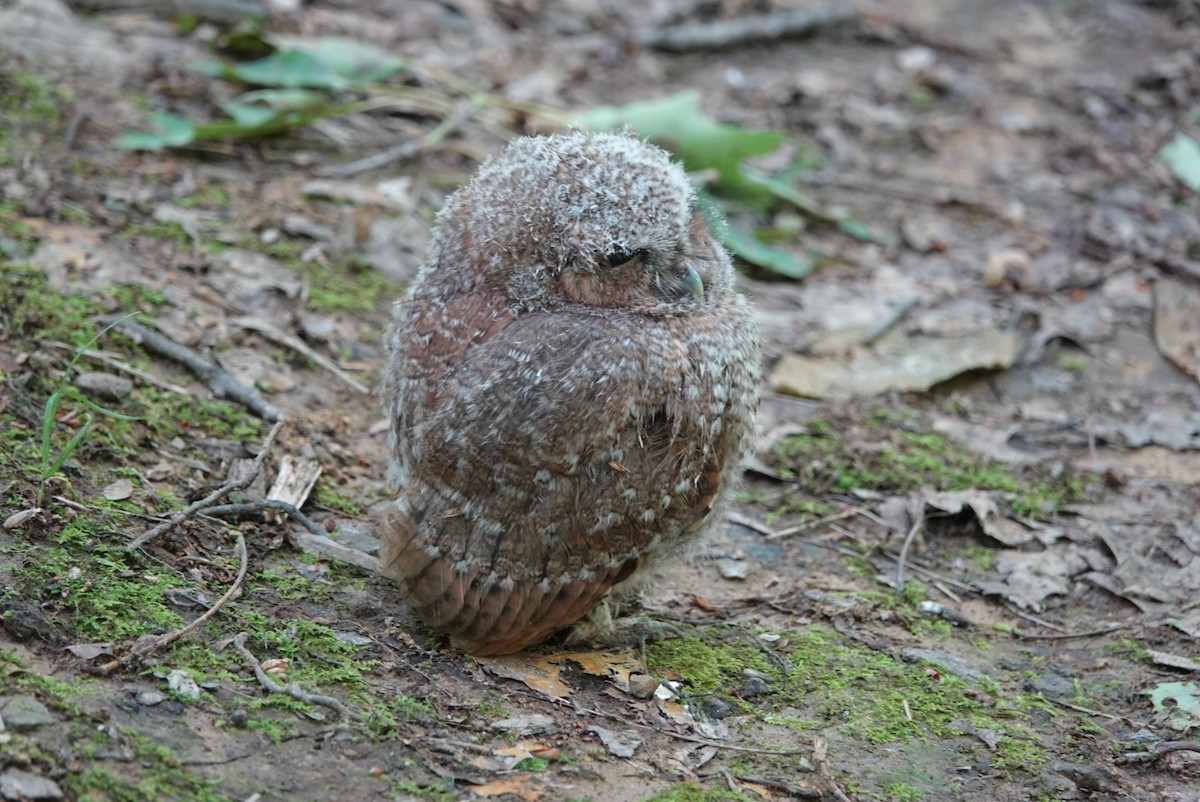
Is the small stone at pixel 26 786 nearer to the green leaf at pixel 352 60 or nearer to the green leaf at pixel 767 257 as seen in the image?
the green leaf at pixel 767 257

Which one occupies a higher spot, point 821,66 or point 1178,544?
point 821,66

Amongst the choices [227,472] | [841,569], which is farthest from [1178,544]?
[227,472]

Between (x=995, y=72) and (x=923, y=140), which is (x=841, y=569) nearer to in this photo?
(x=923, y=140)

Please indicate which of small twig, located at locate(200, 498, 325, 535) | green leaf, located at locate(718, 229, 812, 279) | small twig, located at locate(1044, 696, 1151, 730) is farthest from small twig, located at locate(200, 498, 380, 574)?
green leaf, located at locate(718, 229, 812, 279)

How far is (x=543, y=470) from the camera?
3.92 meters

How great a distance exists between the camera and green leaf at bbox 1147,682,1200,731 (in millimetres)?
4230

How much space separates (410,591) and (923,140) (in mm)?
6762

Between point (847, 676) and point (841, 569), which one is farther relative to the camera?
point (841, 569)

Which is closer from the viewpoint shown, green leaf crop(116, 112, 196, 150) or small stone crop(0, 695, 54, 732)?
small stone crop(0, 695, 54, 732)

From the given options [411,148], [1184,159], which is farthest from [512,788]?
[1184,159]

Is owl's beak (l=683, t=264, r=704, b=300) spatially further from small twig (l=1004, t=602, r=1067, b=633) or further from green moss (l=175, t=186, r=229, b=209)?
green moss (l=175, t=186, r=229, b=209)

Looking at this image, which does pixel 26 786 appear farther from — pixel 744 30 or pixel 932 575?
pixel 744 30

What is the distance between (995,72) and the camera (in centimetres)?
1021

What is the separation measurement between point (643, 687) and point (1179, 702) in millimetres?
2007
